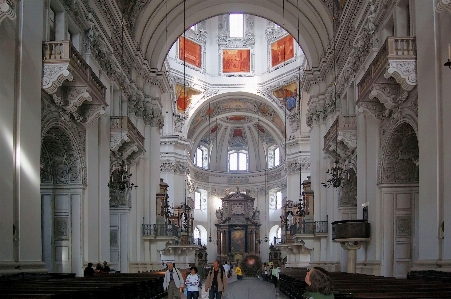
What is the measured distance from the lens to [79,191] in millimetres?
17875

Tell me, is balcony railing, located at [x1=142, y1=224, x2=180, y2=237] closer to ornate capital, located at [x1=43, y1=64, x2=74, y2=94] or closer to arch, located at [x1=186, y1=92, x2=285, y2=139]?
ornate capital, located at [x1=43, y1=64, x2=74, y2=94]

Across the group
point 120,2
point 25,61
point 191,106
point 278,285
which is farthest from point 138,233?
point 191,106

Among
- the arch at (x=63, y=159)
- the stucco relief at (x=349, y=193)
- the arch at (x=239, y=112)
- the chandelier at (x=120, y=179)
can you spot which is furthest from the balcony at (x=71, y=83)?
the arch at (x=239, y=112)

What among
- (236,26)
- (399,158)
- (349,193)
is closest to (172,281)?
(399,158)

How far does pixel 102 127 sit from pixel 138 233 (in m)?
7.58

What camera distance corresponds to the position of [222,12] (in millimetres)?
30109

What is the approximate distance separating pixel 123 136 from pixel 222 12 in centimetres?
1104

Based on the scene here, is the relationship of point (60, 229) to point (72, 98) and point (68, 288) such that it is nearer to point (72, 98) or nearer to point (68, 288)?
point (72, 98)

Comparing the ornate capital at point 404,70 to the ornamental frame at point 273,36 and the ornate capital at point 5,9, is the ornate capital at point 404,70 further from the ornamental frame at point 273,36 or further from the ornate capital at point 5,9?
the ornamental frame at point 273,36

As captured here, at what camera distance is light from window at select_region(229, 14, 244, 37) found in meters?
45.0

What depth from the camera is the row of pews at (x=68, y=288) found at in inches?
348

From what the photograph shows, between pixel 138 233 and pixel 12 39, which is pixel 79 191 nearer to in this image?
pixel 12 39

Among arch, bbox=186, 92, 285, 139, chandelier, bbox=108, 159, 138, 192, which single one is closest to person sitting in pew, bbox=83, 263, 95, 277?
chandelier, bbox=108, 159, 138, 192

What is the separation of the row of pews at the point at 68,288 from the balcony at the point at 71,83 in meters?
4.05
